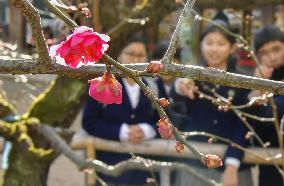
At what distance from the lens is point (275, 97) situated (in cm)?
312

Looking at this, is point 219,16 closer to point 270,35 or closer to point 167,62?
point 270,35

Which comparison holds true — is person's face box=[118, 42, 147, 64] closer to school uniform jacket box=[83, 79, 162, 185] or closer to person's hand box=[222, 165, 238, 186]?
school uniform jacket box=[83, 79, 162, 185]

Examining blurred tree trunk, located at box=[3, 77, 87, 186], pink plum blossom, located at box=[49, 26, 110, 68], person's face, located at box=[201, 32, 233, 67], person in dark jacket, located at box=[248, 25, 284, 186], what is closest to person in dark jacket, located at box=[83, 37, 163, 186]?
blurred tree trunk, located at box=[3, 77, 87, 186]

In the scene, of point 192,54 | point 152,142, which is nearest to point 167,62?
point 152,142

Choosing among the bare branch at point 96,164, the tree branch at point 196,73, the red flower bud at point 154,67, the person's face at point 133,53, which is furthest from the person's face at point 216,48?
the red flower bud at point 154,67

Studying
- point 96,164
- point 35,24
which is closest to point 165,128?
point 35,24

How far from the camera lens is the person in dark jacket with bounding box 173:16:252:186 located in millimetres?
3225

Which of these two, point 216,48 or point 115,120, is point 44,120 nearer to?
point 115,120

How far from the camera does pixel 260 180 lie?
3.27 metres

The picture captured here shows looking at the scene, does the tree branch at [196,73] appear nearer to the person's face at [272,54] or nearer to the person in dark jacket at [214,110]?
the person in dark jacket at [214,110]

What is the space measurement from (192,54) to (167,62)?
5566 mm

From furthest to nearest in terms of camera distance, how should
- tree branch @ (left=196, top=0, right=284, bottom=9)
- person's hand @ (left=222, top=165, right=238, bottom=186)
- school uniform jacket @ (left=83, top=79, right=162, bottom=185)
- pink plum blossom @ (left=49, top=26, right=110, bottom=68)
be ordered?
tree branch @ (left=196, top=0, right=284, bottom=9) < school uniform jacket @ (left=83, top=79, right=162, bottom=185) < person's hand @ (left=222, top=165, right=238, bottom=186) < pink plum blossom @ (left=49, top=26, right=110, bottom=68)

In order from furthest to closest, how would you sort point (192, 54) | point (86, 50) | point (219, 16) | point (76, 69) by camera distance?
point (192, 54)
point (219, 16)
point (76, 69)
point (86, 50)

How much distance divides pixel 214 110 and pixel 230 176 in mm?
385
